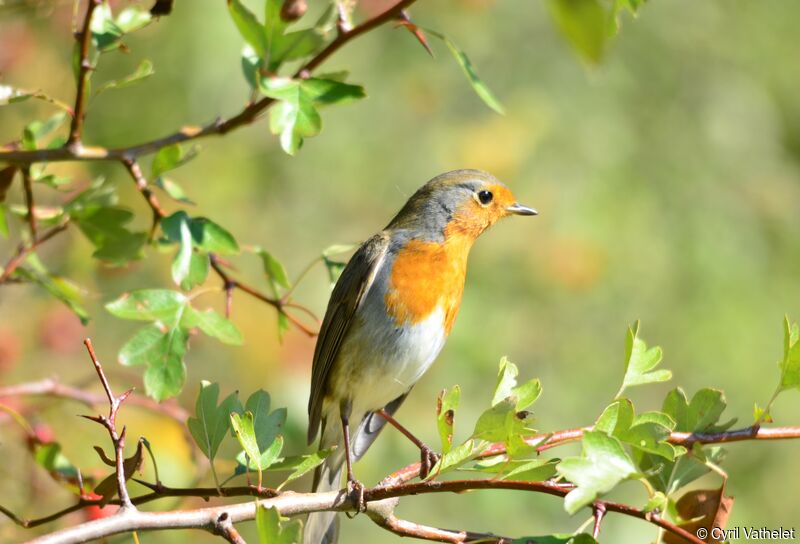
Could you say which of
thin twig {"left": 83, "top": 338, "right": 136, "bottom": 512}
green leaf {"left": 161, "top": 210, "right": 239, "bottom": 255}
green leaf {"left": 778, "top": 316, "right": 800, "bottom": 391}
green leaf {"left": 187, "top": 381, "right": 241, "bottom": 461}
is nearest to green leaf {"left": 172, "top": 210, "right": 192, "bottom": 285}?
green leaf {"left": 161, "top": 210, "right": 239, "bottom": 255}

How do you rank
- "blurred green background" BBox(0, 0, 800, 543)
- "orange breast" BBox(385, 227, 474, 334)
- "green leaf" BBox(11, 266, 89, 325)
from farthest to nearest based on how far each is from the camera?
"blurred green background" BBox(0, 0, 800, 543) → "orange breast" BBox(385, 227, 474, 334) → "green leaf" BBox(11, 266, 89, 325)

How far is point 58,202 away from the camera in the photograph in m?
4.22

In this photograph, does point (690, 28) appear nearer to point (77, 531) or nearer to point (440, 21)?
point (440, 21)

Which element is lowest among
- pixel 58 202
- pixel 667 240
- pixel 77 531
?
pixel 667 240

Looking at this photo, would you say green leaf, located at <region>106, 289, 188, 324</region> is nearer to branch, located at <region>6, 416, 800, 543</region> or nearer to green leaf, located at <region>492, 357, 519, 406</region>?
branch, located at <region>6, 416, 800, 543</region>

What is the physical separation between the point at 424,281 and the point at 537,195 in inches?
113

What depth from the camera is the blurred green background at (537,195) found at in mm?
4961

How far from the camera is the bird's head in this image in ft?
10.8

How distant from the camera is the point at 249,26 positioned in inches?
73.4

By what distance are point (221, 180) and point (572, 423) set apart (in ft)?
8.02

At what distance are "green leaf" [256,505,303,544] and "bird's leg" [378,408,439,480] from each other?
611mm

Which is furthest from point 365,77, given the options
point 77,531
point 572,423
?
point 77,531

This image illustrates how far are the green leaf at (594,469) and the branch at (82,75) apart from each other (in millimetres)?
1208

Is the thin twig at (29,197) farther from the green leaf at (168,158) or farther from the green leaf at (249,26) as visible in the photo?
the green leaf at (249,26)
